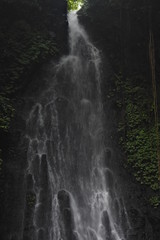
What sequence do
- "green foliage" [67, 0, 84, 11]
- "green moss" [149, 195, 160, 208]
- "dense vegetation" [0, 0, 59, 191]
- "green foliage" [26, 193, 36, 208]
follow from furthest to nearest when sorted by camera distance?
"green foliage" [67, 0, 84, 11] < "dense vegetation" [0, 0, 59, 191] < "green moss" [149, 195, 160, 208] < "green foliage" [26, 193, 36, 208]

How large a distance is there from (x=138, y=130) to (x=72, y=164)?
8.55 feet

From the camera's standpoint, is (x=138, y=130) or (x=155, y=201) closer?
(x=155, y=201)

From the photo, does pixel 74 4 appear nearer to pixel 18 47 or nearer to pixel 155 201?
pixel 18 47

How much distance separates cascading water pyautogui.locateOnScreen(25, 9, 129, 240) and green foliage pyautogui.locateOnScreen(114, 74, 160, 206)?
30.2 inches

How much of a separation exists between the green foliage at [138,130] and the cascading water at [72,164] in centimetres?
77

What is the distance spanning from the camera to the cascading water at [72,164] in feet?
26.2

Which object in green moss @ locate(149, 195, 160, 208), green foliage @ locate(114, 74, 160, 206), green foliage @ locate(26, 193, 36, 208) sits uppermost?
green foliage @ locate(114, 74, 160, 206)

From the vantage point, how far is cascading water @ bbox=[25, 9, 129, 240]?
26.2 feet

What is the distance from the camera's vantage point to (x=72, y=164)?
9234 millimetres

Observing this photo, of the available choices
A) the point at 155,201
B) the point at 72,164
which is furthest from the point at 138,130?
the point at 72,164

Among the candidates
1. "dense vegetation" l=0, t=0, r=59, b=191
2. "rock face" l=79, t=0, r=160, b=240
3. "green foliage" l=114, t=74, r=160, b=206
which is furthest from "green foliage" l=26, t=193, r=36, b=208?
"rock face" l=79, t=0, r=160, b=240

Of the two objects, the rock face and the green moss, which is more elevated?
the rock face

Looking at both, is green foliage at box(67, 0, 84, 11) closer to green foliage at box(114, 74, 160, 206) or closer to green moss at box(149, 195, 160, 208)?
green foliage at box(114, 74, 160, 206)

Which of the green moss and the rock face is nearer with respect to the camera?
the green moss
